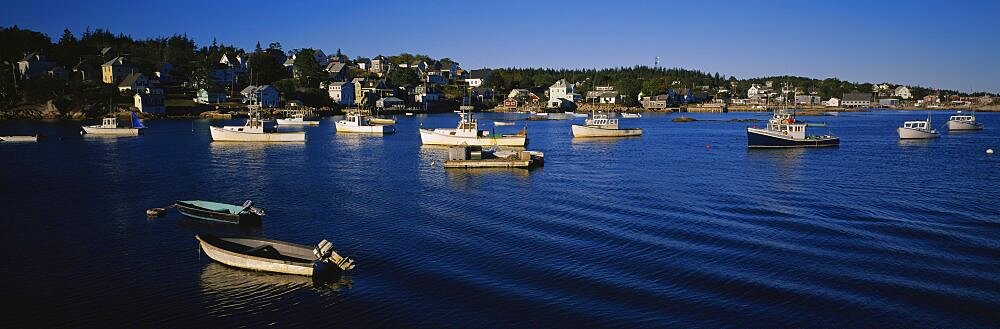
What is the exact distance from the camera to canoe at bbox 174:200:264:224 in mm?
22078

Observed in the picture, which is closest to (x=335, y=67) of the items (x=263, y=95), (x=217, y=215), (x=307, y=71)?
(x=307, y=71)

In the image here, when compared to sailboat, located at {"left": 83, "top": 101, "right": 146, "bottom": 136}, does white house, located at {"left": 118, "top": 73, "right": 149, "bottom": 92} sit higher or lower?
higher

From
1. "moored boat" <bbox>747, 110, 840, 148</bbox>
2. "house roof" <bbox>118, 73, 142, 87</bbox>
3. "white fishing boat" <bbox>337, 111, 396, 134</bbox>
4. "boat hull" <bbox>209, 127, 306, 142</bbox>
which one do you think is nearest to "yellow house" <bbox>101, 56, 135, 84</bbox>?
"house roof" <bbox>118, 73, 142, 87</bbox>

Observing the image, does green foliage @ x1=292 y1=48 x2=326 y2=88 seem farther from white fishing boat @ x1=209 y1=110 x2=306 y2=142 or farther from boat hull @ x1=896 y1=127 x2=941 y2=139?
boat hull @ x1=896 y1=127 x2=941 y2=139

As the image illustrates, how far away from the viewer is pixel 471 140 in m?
49.7

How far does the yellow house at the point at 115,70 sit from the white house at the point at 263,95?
770 inches

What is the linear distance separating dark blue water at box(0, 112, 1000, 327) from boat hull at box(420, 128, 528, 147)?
11.2m

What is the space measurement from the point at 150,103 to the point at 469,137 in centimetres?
7168

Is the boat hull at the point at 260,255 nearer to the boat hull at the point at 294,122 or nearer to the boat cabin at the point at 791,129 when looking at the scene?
the boat cabin at the point at 791,129

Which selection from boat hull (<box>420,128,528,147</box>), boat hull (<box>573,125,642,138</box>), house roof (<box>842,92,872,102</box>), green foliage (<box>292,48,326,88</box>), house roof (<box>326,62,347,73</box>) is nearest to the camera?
boat hull (<box>420,128,528,147</box>)

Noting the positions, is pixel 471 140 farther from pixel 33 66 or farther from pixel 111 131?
pixel 33 66

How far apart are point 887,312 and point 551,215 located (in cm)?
1186

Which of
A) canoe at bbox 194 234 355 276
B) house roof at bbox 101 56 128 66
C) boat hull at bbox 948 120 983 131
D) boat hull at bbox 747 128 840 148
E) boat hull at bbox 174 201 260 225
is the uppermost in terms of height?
house roof at bbox 101 56 128 66

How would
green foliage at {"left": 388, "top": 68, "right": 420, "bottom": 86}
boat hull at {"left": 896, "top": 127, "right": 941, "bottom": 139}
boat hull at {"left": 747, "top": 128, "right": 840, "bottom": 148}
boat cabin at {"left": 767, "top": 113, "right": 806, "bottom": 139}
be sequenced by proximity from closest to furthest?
1. boat hull at {"left": 747, "top": 128, "right": 840, "bottom": 148}
2. boat cabin at {"left": 767, "top": 113, "right": 806, "bottom": 139}
3. boat hull at {"left": 896, "top": 127, "right": 941, "bottom": 139}
4. green foliage at {"left": 388, "top": 68, "right": 420, "bottom": 86}
